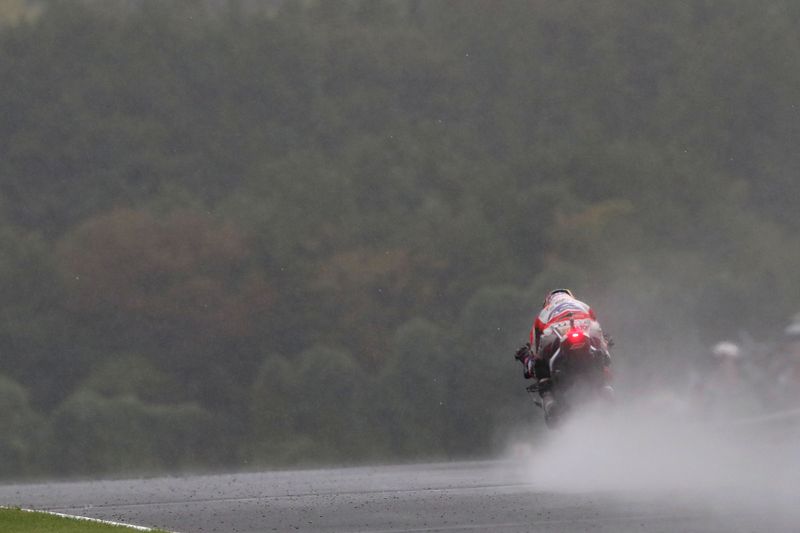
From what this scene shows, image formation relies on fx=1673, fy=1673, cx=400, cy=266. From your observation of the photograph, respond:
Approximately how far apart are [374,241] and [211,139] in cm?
1419

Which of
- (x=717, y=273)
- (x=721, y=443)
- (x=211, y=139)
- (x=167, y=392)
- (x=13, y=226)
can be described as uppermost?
(x=211, y=139)

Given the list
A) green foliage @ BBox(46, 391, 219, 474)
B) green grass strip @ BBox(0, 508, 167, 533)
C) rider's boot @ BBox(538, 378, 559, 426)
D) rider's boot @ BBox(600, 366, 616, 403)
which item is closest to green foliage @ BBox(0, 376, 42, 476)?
green foliage @ BBox(46, 391, 219, 474)

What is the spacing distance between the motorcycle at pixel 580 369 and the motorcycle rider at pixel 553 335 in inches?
0.9

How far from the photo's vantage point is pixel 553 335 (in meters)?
17.9

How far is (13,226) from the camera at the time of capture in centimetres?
7356

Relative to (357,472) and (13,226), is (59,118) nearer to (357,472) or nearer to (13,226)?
(13,226)

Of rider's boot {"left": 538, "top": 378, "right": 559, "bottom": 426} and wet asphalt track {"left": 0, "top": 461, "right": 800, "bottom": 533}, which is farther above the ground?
rider's boot {"left": 538, "top": 378, "right": 559, "bottom": 426}

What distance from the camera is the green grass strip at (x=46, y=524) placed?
12.6 m

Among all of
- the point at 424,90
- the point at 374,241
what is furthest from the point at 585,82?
the point at 374,241

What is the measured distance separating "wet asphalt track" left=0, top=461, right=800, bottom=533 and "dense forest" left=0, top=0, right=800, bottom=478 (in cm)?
2599

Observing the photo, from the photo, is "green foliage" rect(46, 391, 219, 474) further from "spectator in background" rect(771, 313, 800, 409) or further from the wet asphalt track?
"spectator in background" rect(771, 313, 800, 409)

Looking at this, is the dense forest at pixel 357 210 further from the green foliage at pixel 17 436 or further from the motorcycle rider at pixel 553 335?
the motorcycle rider at pixel 553 335

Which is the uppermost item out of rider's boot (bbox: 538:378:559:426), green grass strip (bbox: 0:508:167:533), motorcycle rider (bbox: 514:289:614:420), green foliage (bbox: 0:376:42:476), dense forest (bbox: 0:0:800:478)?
dense forest (bbox: 0:0:800:478)

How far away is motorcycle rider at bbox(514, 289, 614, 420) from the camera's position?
1770 centimetres
